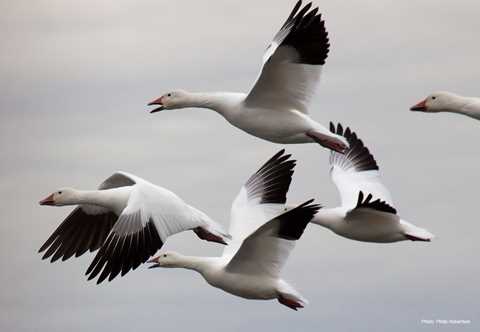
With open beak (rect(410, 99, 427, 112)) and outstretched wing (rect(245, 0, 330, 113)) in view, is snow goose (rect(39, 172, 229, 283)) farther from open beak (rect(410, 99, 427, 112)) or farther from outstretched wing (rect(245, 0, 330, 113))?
open beak (rect(410, 99, 427, 112))

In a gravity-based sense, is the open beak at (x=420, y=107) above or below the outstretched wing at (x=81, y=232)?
above

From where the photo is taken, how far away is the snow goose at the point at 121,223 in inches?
691

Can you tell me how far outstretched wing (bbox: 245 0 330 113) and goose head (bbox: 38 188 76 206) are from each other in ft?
9.02

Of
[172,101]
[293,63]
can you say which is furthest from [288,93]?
[172,101]

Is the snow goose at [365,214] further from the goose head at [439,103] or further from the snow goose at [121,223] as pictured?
the snow goose at [121,223]

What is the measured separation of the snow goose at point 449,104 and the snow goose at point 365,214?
1.30 meters

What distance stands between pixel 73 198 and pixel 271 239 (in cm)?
363

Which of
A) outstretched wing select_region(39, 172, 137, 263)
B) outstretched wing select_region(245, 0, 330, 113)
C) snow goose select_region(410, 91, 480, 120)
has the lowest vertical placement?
outstretched wing select_region(39, 172, 137, 263)

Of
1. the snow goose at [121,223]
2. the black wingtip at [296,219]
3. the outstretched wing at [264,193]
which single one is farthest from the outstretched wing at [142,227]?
the black wingtip at [296,219]

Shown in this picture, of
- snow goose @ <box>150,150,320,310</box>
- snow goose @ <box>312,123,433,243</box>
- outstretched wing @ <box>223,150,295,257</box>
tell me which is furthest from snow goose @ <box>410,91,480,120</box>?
snow goose @ <box>150,150,320,310</box>

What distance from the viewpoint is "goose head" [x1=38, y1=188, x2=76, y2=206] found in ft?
65.6

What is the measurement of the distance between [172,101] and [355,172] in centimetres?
327

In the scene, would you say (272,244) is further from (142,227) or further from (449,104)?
(449,104)

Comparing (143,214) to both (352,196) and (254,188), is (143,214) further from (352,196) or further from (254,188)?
(352,196)
